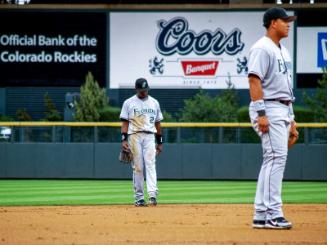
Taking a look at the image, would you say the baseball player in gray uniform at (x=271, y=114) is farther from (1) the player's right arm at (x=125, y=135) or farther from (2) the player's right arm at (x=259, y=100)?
(1) the player's right arm at (x=125, y=135)

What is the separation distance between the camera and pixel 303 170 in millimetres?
24875

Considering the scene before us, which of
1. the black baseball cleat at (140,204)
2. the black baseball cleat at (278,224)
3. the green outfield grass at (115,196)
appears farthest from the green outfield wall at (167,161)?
the black baseball cleat at (278,224)

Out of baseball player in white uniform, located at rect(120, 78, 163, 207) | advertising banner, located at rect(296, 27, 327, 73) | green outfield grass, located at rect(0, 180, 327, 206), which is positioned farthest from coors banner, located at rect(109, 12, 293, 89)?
baseball player in white uniform, located at rect(120, 78, 163, 207)

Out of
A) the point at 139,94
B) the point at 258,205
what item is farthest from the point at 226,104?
the point at 258,205

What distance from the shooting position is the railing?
25250 mm

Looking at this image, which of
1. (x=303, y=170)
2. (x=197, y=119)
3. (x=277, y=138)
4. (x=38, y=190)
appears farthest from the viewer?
(x=197, y=119)

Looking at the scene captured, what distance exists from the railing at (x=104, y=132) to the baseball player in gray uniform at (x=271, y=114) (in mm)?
16232

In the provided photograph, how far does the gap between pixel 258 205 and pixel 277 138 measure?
67 cm

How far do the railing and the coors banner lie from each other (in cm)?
566

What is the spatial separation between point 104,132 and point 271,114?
16842 millimetres

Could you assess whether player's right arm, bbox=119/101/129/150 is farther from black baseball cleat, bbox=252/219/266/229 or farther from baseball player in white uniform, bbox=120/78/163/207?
black baseball cleat, bbox=252/219/266/229

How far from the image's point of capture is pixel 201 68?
31.0 metres

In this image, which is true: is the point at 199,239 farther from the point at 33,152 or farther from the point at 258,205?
the point at 33,152

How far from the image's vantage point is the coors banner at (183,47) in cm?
3094
